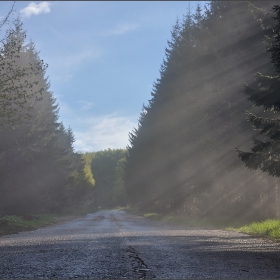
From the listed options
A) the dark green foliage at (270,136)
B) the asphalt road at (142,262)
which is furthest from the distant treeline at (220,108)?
the asphalt road at (142,262)

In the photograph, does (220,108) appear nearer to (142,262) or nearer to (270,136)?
(270,136)

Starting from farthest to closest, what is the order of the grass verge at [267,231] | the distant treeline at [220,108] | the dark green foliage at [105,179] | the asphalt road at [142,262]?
the dark green foliage at [105,179]
the distant treeline at [220,108]
the grass verge at [267,231]
the asphalt road at [142,262]

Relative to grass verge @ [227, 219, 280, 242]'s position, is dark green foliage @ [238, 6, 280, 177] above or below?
above

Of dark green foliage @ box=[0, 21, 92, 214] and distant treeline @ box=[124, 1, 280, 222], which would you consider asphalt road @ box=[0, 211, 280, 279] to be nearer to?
distant treeline @ box=[124, 1, 280, 222]

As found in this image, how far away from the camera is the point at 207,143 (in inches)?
931

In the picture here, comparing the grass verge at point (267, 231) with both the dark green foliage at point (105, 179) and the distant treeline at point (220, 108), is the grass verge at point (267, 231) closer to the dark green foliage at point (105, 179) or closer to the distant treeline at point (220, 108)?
the distant treeline at point (220, 108)

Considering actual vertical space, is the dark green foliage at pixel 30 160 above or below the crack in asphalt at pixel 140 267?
above

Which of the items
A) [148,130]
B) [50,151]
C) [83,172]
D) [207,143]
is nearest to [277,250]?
[207,143]

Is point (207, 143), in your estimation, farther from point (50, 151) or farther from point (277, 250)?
point (50, 151)

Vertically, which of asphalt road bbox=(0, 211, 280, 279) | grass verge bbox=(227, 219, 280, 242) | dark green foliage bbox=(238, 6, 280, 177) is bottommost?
grass verge bbox=(227, 219, 280, 242)

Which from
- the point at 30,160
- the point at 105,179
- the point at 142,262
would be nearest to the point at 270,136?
the point at 142,262

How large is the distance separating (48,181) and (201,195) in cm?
1861

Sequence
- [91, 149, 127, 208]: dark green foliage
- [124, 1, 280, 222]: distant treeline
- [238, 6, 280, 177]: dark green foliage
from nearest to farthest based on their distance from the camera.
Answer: [238, 6, 280, 177]: dark green foliage < [124, 1, 280, 222]: distant treeline < [91, 149, 127, 208]: dark green foliage

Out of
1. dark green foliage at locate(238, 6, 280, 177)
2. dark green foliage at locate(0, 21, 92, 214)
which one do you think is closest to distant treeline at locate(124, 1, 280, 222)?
dark green foliage at locate(238, 6, 280, 177)
